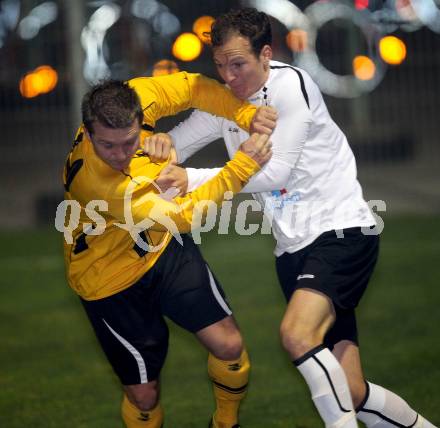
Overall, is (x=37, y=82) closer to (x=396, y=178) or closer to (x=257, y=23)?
(x=396, y=178)

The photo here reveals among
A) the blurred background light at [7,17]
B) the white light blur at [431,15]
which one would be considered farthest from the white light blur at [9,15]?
the white light blur at [431,15]

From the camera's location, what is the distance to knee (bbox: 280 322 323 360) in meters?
5.50

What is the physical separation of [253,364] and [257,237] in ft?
16.8

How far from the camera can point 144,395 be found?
20.6 feet

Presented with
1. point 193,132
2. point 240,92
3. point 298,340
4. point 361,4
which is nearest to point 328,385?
point 298,340

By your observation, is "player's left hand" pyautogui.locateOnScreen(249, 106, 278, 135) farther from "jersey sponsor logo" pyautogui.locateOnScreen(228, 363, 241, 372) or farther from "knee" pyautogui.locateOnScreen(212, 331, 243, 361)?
"jersey sponsor logo" pyautogui.locateOnScreen(228, 363, 241, 372)

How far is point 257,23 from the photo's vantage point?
19.9ft

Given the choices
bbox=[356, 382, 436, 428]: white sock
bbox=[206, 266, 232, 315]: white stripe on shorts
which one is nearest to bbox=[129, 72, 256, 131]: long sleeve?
bbox=[206, 266, 232, 315]: white stripe on shorts

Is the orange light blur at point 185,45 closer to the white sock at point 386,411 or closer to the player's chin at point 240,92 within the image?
the player's chin at point 240,92

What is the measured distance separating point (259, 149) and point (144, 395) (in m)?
1.55

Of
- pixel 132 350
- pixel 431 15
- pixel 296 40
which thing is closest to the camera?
pixel 132 350

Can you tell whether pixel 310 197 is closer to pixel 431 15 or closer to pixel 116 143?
pixel 116 143

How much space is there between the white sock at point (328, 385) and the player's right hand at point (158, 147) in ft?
4.29

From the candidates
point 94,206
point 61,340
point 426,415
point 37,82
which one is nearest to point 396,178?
point 37,82
